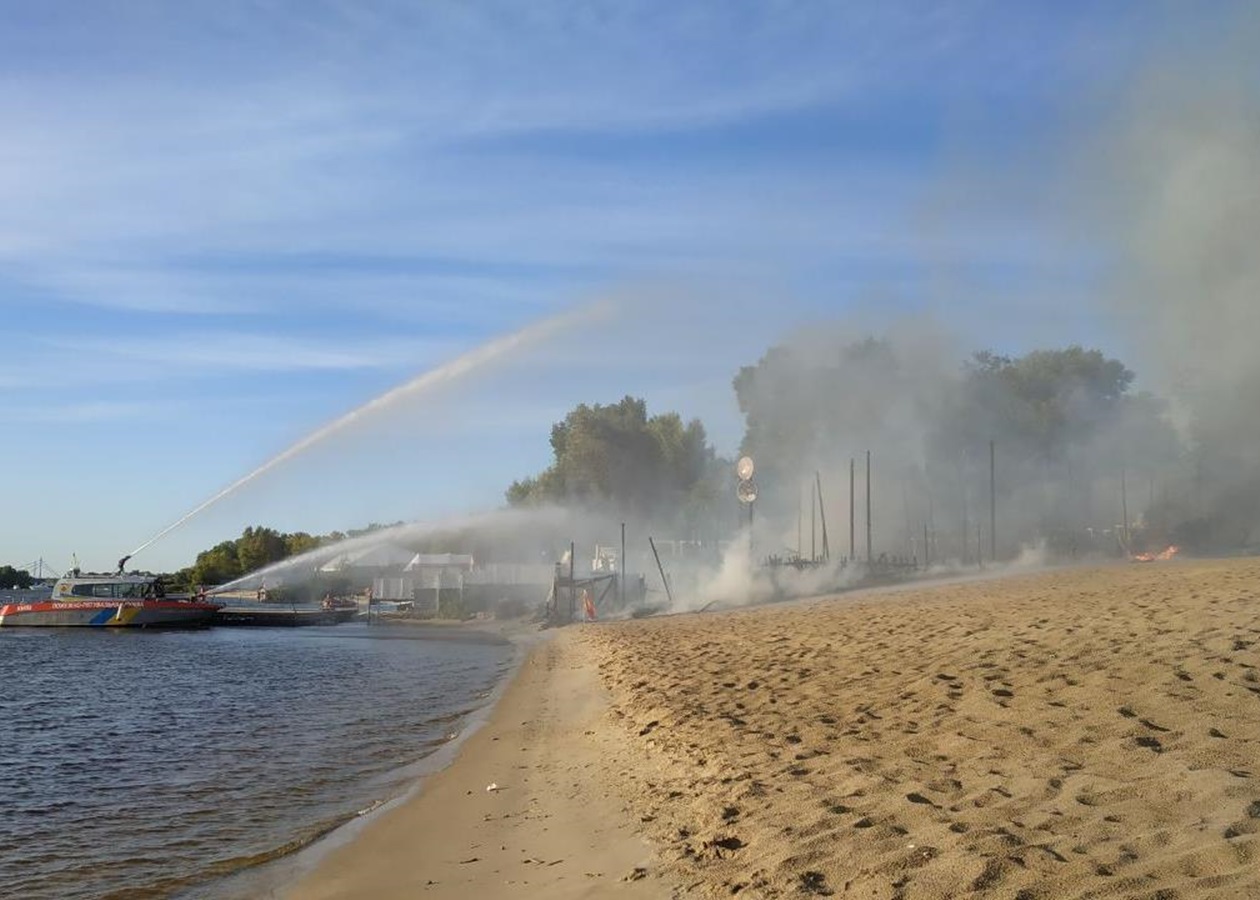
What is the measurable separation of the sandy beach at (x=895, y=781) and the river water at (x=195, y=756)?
1.65m

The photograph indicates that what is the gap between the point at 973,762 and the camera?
9.80m

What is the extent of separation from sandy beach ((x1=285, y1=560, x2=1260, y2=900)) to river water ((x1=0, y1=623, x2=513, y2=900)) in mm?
1648

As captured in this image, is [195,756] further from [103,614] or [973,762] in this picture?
[103,614]

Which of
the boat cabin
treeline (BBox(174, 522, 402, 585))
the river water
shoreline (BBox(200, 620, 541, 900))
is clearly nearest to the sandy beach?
shoreline (BBox(200, 620, 541, 900))

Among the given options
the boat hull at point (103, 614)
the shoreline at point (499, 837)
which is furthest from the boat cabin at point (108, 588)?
the shoreline at point (499, 837)

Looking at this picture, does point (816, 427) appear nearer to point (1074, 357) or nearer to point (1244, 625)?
point (1074, 357)

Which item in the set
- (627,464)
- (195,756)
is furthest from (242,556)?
(195,756)

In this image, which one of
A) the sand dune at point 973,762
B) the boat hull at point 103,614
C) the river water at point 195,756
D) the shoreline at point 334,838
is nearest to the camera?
the sand dune at point 973,762

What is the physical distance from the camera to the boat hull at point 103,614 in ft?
230

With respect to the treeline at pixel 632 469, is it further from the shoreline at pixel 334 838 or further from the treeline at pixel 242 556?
the shoreline at pixel 334 838

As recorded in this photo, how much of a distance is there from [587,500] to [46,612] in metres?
58.0

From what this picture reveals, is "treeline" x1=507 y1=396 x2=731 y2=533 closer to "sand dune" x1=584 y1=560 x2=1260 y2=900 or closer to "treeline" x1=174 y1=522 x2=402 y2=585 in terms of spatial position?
"treeline" x1=174 y1=522 x2=402 y2=585

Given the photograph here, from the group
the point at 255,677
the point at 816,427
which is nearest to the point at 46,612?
the point at 255,677

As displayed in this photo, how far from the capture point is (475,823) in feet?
39.8
